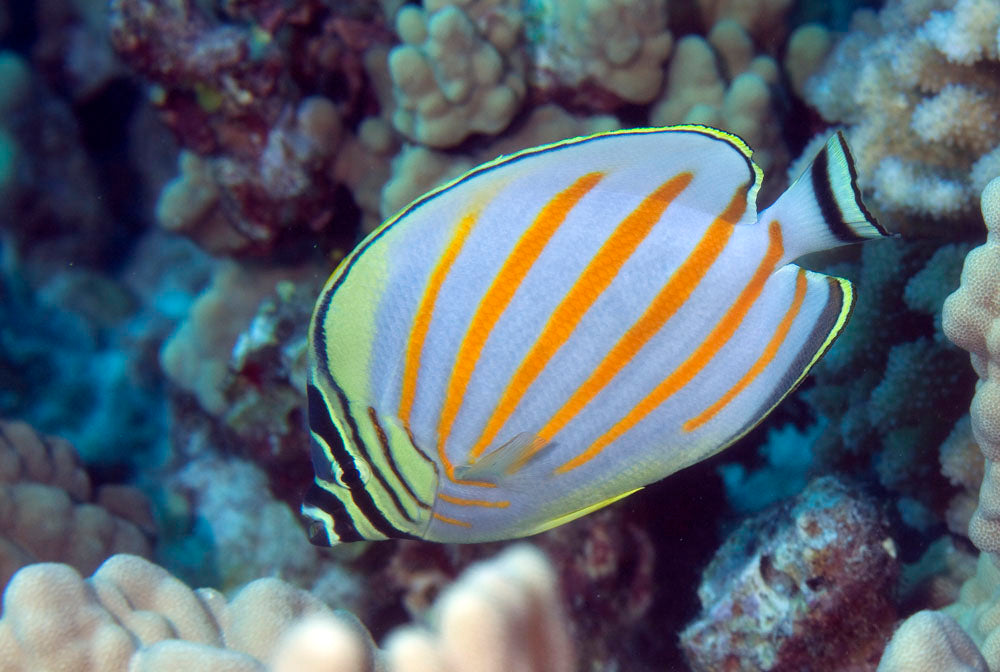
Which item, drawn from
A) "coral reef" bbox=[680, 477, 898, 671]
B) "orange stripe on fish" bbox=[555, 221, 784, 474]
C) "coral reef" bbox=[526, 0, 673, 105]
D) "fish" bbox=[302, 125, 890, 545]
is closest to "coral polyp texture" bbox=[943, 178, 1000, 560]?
"coral reef" bbox=[680, 477, 898, 671]

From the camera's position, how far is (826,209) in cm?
138

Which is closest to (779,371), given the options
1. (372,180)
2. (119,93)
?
(372,180)

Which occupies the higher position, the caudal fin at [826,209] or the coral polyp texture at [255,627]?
the caudal fin at [826,209]

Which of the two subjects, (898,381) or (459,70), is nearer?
(898,381)

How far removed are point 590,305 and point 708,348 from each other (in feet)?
0.78

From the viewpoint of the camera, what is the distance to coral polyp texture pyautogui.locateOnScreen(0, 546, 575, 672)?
1.25 m

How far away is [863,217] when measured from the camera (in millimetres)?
1352

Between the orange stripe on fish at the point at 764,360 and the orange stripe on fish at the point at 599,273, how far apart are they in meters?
0.29

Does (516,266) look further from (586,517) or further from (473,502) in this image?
(586,517)

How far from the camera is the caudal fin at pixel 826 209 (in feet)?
4.44

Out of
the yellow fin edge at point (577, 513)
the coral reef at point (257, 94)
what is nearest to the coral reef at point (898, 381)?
the yellow fin edge at point (577, 513)

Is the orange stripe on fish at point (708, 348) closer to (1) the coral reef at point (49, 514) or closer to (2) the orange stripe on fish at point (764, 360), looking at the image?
(2) the orange stripe on fish at point (764, 360)

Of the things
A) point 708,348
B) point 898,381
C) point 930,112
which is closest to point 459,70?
point 930,112

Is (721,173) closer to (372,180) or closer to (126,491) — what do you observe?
(372,180)
